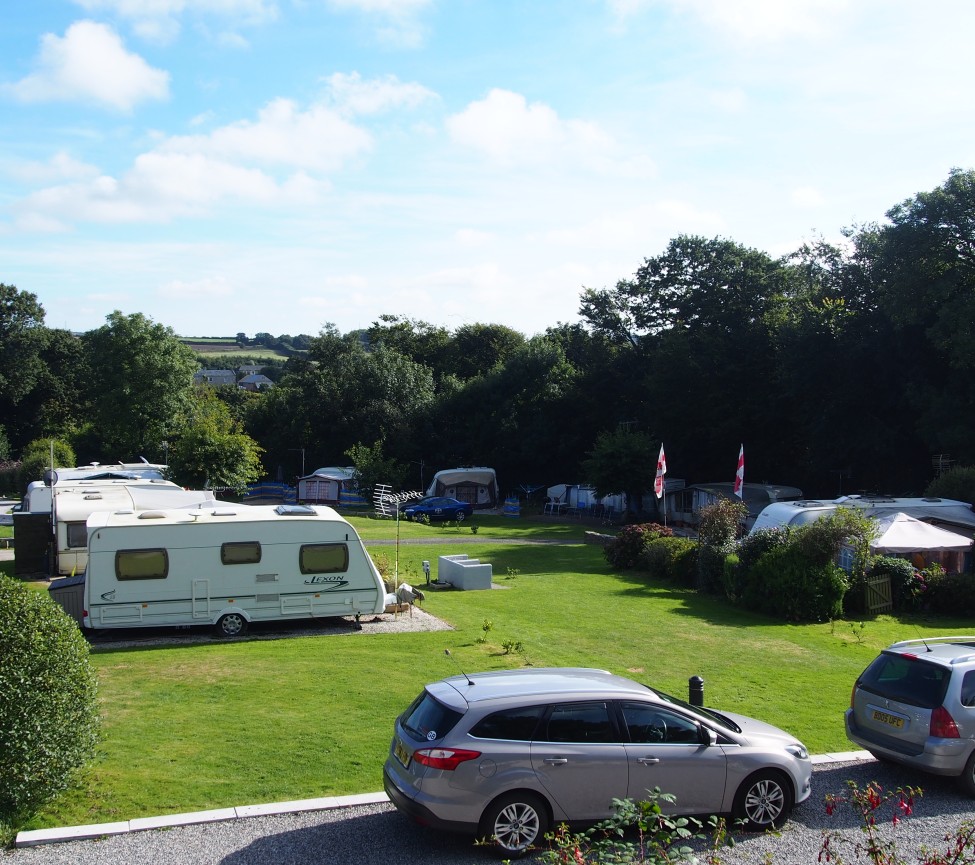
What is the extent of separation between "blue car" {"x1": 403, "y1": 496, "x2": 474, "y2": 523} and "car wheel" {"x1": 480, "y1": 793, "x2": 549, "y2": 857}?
124 ft

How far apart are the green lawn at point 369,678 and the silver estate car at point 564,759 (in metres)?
1.99

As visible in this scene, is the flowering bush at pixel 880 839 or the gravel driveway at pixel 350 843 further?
the gravel driveway at pixel 350 843

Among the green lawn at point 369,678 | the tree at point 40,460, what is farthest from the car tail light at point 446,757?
the tree at point 40,460

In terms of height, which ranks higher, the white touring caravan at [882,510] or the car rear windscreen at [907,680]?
the white touring caravan at [882,510]

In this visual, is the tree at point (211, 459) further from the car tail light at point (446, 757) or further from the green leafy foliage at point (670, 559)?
the car tail light at point (446, 757)

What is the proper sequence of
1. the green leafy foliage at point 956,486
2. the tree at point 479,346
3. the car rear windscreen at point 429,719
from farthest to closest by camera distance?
1. the tree at point 479,346
2. the green leafy foliage at point 956,486
3. the car rear windscreen at point 429,719

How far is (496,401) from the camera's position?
58375 mm

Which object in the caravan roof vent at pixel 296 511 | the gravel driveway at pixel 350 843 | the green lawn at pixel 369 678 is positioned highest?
the caravan roof vent at pixel 296 511

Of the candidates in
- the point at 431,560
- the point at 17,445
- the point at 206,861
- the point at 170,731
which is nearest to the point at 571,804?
the point at 206,861

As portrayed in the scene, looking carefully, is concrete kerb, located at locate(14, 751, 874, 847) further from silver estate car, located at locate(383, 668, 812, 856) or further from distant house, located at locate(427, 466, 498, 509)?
distant house, located at locate(427, 466, 498, 509)

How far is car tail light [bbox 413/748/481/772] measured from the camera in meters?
7.09

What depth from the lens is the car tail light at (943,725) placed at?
870 cm

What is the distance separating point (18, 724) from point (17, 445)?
240ft

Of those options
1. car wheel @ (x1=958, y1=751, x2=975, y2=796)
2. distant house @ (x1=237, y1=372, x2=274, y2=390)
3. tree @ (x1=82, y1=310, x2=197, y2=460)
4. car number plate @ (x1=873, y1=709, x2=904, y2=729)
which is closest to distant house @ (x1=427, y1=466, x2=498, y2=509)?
tree @ (x1=82, y1=310, x2=197, y2=460)
